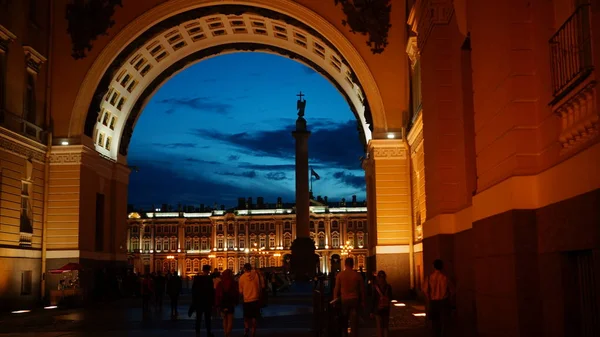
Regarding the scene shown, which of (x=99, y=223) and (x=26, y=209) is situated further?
(x=99, y=223)

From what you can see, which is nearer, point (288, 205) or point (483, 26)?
point (483, 26)

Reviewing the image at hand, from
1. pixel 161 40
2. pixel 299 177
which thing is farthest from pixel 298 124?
pixel 161 40

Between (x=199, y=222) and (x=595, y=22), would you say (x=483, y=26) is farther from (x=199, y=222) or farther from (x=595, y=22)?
(x=199, y=222)

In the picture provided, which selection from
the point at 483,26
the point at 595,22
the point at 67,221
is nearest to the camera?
the point at 595,22

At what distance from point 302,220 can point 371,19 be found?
63.1 ft

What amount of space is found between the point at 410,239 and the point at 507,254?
2562cm

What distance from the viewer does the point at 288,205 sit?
163 metres

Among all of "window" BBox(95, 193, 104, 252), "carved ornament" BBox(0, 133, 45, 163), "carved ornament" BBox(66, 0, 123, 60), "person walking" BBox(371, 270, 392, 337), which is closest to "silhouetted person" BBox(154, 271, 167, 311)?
"window" BBox(95, 193, 104, 252)

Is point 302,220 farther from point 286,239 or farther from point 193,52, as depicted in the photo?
point 286,239

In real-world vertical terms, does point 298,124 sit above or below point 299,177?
above

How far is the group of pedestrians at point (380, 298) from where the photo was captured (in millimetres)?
13617

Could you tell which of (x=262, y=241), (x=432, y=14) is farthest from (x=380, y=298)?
(x=262, y=241)

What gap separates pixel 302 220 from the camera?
5125 cm

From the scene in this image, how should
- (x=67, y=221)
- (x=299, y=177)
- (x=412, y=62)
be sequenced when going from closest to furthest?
(x=412, y=62), (x=67, y=221), (x=299, y=177)
